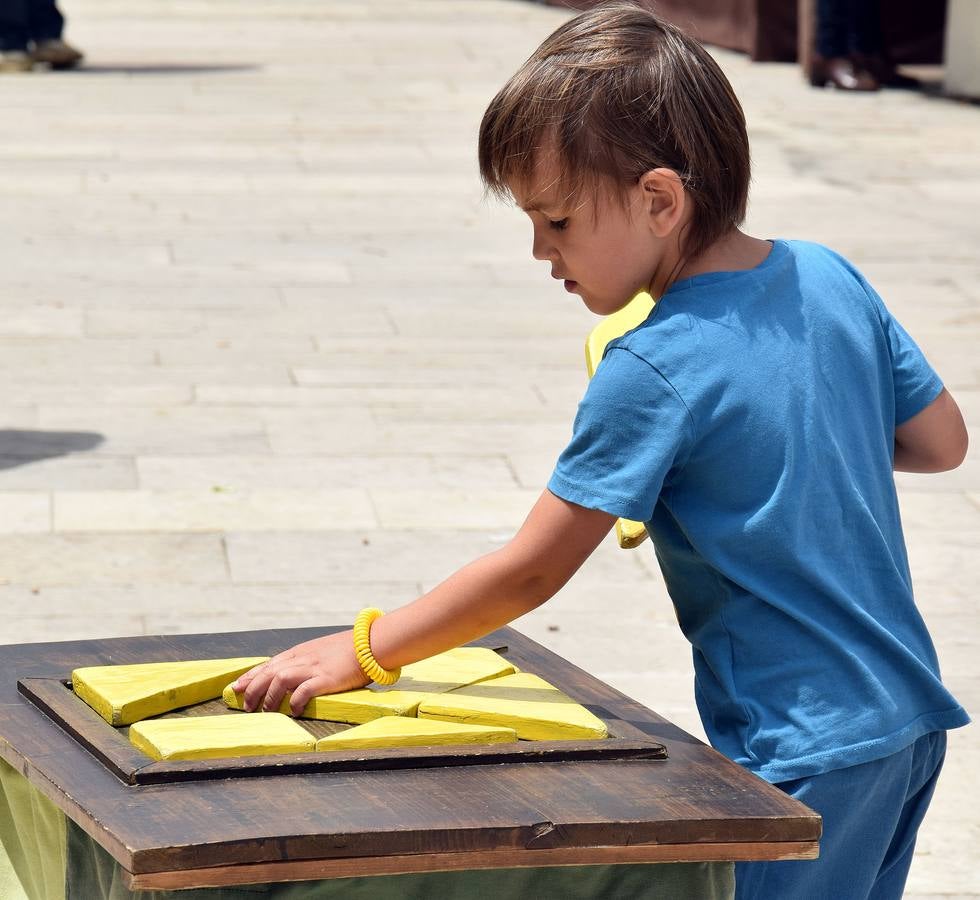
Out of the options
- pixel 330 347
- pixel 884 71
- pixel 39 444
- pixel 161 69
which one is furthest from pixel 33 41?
pixel 39 444

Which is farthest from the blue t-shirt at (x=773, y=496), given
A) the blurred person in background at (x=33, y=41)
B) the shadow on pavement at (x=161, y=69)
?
the blurred person in background at (x=33, y=41)

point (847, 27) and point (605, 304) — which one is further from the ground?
point (605, 304)

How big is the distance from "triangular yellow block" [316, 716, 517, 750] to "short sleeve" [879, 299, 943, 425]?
2.01ft

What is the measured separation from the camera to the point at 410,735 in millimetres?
2105

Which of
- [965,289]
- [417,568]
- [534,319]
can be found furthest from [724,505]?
[965,289]

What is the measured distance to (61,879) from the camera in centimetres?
226

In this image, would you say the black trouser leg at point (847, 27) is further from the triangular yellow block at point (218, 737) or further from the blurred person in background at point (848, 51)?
the triangular yellow block at point (218, 737)

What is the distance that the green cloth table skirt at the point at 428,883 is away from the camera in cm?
194

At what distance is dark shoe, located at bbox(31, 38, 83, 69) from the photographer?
1499cm

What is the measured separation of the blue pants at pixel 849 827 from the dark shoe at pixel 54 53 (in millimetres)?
13838

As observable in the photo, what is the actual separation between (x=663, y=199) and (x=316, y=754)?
71cm

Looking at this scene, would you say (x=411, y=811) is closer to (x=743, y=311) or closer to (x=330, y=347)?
(x=743, y=311)

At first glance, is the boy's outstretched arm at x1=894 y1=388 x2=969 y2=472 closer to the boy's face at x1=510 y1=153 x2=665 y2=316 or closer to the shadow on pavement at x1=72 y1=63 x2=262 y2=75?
the boy's face at x1=510 y1=153 x2=665 y2=316

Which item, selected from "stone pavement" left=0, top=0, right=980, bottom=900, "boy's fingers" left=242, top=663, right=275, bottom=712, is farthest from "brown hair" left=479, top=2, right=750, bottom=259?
"stone pavement" left=0, top=0, right=980, bottom=900
